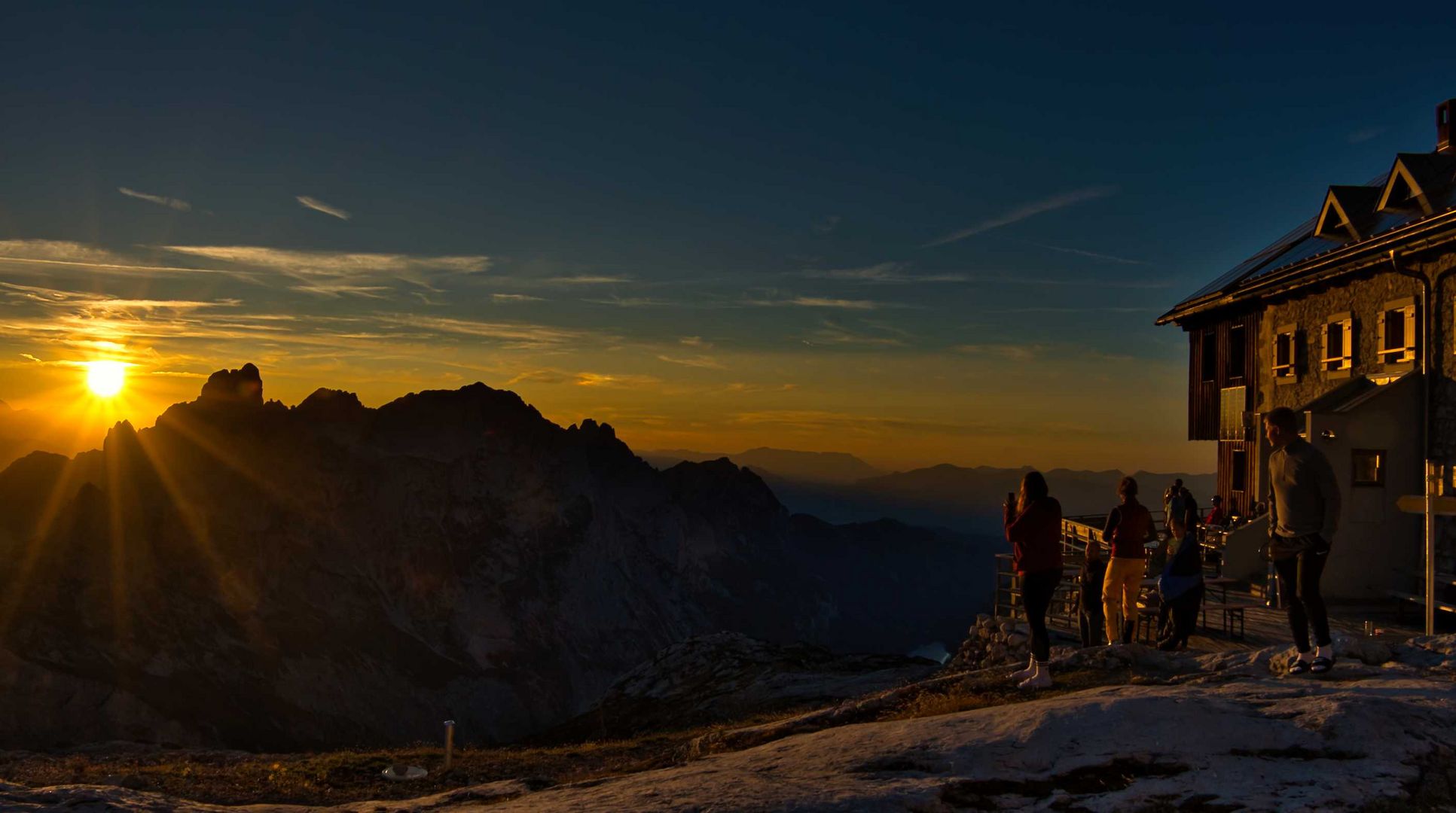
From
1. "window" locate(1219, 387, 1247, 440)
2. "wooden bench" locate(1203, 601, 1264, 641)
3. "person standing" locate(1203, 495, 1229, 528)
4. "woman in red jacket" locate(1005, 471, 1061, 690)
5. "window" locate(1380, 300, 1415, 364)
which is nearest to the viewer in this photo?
"woman in red jacket" locate(1005, 471, 1061, 690)

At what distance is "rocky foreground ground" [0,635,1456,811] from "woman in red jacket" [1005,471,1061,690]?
768mm

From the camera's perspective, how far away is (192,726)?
92375mm

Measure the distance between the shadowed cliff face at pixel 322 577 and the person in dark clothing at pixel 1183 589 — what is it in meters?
97.7

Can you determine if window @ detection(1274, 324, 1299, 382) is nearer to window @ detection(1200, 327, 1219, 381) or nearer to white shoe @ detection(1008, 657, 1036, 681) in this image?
window @ detection(1200, 327, 1219, 381)

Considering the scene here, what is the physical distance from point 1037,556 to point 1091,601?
16.3 feet

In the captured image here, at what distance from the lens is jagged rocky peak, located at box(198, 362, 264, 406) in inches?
4956

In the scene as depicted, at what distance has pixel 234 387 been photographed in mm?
126562

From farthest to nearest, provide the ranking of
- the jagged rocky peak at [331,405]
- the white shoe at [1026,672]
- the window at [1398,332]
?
the jagged rocky peak at [331,405] → the window at [1398,332] → the white shoe at [1026,672]

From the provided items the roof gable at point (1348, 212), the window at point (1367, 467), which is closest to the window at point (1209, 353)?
the roof gable at point (1348, 212)

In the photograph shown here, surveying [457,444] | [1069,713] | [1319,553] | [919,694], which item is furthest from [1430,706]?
[457,444]

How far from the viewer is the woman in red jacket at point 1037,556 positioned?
8.99m

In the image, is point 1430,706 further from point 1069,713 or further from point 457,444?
point 457,444

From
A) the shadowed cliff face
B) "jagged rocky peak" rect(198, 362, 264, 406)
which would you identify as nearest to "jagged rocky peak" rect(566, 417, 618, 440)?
the shadowed cliff face

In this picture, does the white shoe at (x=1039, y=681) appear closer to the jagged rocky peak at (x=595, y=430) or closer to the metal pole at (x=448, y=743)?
the metal pole at (x=448, y=743)
